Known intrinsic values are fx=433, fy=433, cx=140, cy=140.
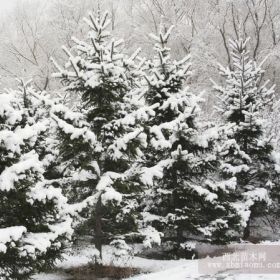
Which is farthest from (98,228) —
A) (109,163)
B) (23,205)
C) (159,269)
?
(23,205)

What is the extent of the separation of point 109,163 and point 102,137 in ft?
2.54

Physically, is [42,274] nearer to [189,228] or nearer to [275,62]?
[189,228]

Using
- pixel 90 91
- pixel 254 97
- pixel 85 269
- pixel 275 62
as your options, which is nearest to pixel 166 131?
pixel 90 91

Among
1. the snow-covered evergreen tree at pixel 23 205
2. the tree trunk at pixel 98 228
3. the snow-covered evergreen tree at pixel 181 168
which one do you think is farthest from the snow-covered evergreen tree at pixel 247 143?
the snow-covered evergreen tree at pixel 23 205

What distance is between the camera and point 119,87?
1227 cm

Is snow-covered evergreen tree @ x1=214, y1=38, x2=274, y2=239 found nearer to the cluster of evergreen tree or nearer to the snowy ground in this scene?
the cluster of evergreen tree

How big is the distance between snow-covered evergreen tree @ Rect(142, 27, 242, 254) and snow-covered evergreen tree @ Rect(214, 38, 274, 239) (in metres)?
2.29

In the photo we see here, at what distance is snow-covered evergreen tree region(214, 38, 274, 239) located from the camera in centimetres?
1695

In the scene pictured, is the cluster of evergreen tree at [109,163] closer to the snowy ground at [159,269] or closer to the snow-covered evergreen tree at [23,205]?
the snow-covered evergreen tree at [23,205]

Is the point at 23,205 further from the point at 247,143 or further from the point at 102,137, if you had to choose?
the point at 247,143

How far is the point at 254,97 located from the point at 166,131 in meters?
6.06

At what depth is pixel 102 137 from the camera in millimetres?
12453

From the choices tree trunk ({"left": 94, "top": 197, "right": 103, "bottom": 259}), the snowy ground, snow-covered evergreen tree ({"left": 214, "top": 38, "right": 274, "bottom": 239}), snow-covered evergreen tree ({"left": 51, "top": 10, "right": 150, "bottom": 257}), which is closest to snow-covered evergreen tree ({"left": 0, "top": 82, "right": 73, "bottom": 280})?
the snowy ground

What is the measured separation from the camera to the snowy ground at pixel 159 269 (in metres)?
8.50
